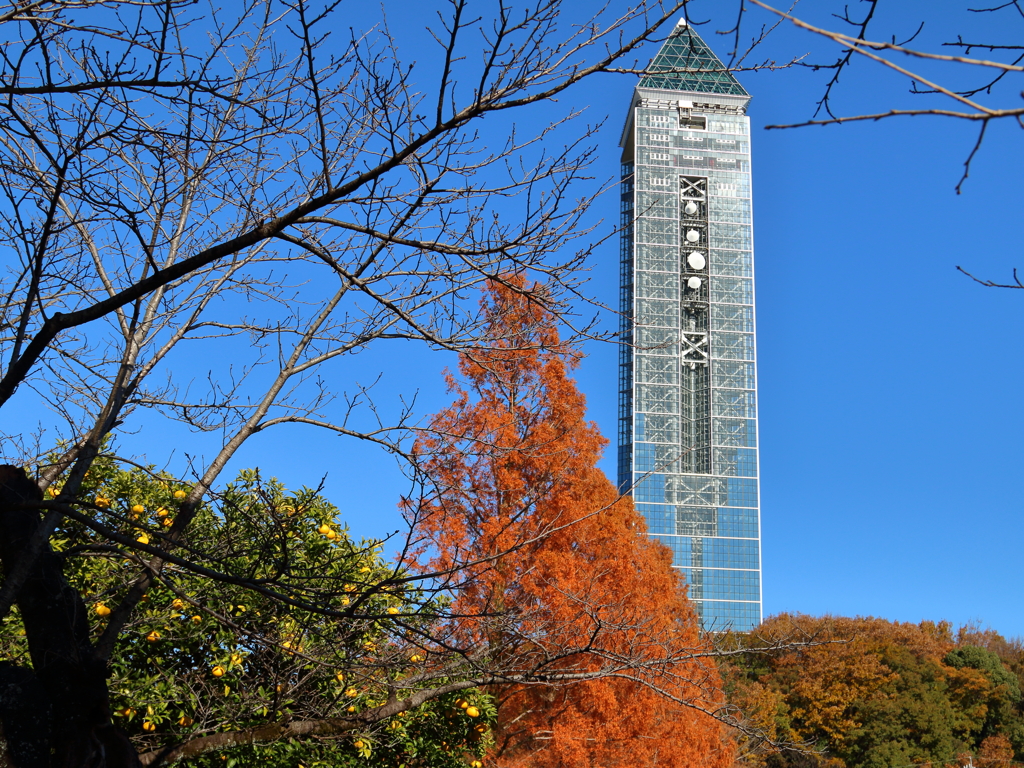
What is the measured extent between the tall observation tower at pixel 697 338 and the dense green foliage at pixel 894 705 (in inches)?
487

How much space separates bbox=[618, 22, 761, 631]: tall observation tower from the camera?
44.7 metres

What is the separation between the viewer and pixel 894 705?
1092 inches

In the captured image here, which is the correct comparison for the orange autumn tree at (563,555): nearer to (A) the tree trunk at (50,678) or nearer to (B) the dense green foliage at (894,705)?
(A) the tree trunk at (50,678)

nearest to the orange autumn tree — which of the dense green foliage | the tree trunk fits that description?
the tree trunk

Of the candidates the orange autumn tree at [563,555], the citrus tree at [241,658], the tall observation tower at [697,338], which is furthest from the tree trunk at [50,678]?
the tall observation tower at [697,338]

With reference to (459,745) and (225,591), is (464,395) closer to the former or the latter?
(459,745)

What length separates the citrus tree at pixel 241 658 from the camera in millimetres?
4027

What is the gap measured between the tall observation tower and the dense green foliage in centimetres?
1237

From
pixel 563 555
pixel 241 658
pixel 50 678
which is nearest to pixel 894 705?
pixel 563 555

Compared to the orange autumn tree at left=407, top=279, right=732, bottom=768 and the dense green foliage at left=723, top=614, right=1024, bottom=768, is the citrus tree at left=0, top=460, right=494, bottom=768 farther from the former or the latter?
the dense green foliage at left=723, top=614, right=1024, bottom=768

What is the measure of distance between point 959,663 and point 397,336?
3237 centimetres

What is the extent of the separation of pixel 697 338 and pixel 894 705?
23.5 m

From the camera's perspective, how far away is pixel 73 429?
14.8 feet

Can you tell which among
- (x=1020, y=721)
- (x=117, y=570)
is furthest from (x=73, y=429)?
(x=1020, y=721)
